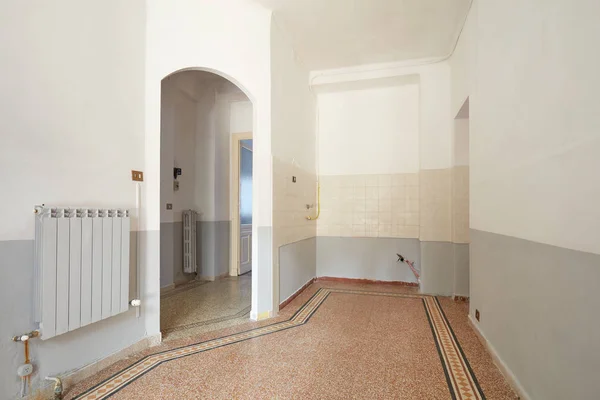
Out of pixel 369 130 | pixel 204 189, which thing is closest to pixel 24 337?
pixel 204 189

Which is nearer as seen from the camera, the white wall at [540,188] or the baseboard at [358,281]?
the white wall at [540,188]

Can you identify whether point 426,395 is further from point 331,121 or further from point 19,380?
point 331,121

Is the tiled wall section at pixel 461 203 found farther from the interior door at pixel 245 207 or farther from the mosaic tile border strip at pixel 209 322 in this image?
the interior door at pixel 245 207


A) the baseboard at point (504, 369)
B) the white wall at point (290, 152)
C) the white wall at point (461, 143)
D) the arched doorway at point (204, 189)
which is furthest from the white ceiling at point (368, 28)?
the baseboard at point (504, 369)

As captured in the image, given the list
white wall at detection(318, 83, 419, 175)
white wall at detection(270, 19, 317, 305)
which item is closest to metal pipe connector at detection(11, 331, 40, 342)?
white wall at detection(270, 19, 317, 305)

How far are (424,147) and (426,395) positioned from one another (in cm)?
302

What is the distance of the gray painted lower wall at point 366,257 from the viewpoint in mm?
4383

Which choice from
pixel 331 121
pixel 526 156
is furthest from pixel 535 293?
pixel 331 121

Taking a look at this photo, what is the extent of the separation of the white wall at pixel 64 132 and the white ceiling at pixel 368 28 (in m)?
1.55

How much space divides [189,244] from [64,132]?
9.36 ft

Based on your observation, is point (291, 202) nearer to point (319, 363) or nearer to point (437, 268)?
point (319, 363)

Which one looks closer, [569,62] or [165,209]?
[569,62]

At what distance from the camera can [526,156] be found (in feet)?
5.31

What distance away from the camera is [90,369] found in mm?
1894
